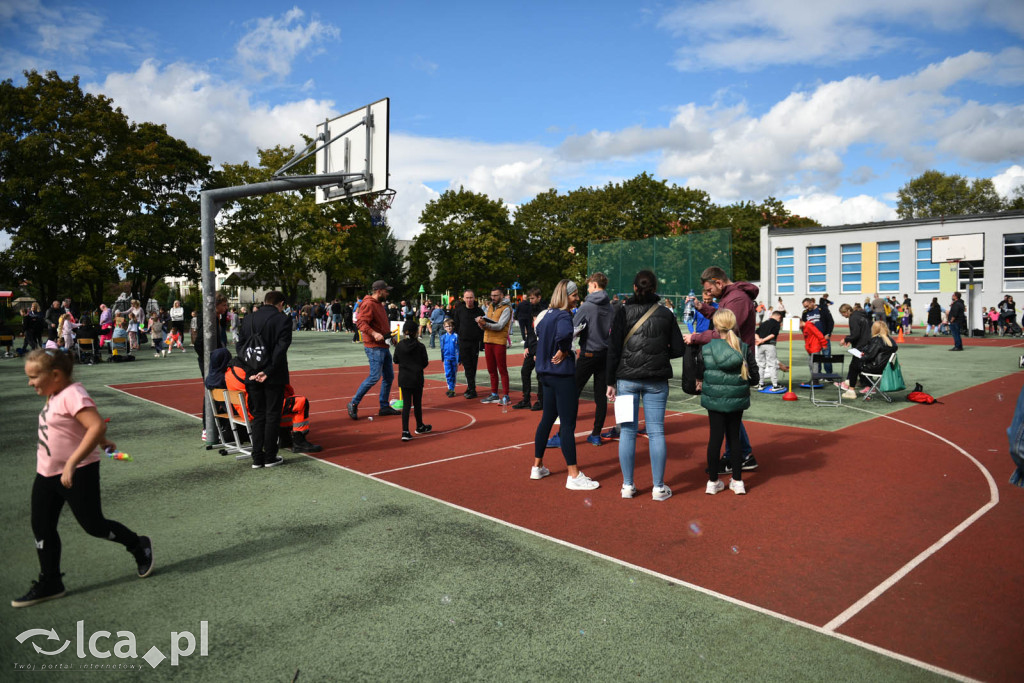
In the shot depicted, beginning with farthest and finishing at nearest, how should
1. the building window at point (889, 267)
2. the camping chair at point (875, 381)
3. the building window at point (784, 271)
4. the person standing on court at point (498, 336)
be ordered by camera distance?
1. the building window at point (784, 271)
2. the building window at point (889, 267)
3. the camping chair at point (875, 381)
4. the person standing on court at point (498, 336)

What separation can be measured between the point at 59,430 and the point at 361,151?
8221 millimetres

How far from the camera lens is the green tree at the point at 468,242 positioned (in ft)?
198

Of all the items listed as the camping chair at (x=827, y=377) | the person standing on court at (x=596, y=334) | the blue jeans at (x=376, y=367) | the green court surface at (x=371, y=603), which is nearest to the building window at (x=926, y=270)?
the camping chair at (x=827, y=377)

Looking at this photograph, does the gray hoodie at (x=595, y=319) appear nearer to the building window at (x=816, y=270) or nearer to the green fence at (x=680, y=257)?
the green fence at (x=680, y=257)

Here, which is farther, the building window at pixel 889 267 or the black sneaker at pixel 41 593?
the building window at pixel 889 267

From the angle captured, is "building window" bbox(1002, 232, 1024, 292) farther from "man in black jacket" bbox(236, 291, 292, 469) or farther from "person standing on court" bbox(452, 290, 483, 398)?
"man in black jacket" bbox(236, 291, 292, 469)

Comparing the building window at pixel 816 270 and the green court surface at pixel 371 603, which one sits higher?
the building window at pixel 816 270

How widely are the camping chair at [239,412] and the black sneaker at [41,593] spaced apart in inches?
136

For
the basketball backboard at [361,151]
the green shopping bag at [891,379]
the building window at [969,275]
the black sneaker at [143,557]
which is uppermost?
the basketball backboard at [361,151]

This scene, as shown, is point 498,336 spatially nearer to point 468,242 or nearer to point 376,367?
point 376,367

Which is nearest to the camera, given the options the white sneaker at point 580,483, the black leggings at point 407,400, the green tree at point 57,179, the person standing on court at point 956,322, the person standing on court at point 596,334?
the white sneaker at point 580,483

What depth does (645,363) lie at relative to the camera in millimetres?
5789

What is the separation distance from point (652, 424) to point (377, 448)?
386 centimetres

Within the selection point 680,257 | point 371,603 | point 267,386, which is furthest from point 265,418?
point 680,257
